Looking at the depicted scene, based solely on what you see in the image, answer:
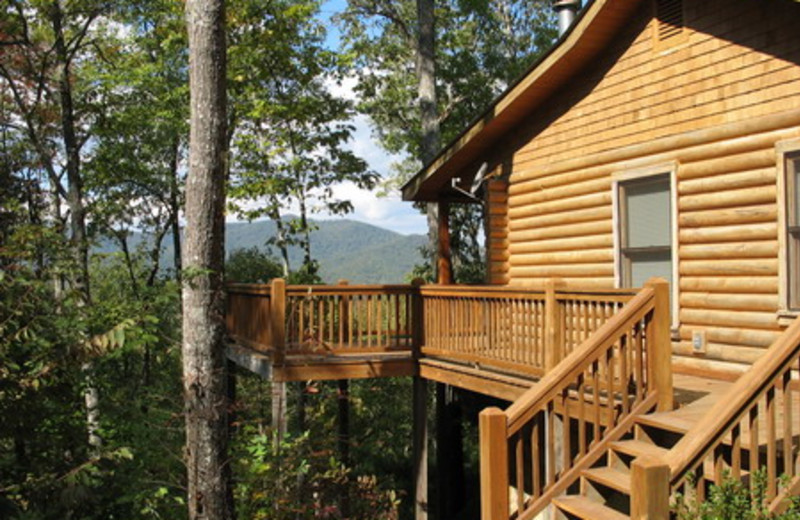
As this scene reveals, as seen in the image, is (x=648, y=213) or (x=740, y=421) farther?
(x=648, y=213)

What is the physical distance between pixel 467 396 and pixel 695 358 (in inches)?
373

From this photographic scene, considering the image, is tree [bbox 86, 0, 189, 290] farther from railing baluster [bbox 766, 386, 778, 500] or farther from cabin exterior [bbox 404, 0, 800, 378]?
railing baluster [bbox 766, 386, 778, 500]

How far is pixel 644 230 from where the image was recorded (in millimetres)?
9383

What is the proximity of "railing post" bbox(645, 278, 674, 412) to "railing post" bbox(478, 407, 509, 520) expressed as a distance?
5.14 ft

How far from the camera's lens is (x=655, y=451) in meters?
5.73

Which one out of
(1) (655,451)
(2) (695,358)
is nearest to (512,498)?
(2) (695,358)

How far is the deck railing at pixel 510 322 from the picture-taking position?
22.5ft

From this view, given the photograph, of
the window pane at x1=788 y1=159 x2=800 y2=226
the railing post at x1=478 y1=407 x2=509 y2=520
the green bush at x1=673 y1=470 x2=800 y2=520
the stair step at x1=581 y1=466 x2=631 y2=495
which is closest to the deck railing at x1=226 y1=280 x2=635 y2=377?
the stair step at x1=581 y1=466 x2=631 y2=495

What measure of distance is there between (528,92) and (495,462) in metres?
6.97

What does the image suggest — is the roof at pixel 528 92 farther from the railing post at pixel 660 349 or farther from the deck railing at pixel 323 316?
the railing post at pixel 660 349

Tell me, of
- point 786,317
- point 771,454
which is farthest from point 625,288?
point 771,454

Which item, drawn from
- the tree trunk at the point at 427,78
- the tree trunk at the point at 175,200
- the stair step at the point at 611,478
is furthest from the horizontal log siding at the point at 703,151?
the tree trunk at the point at 175,200

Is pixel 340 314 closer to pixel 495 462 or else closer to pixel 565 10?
pixel 495 462

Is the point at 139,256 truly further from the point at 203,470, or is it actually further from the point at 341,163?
the point at 203,470
